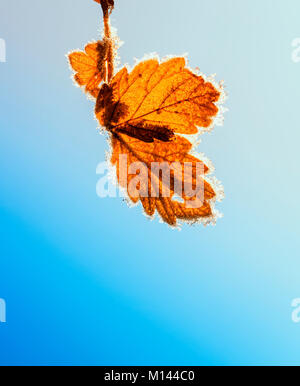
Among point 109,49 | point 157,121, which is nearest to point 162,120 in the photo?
point 157,121

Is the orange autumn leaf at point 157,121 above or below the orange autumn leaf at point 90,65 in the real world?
below

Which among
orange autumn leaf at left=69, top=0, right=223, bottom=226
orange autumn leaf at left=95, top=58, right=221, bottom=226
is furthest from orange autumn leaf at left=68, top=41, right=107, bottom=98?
orange autumn leaf at left=95, top=58, right=221, bottom=226

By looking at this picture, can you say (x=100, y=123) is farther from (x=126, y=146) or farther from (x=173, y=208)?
(x=173, y=208)

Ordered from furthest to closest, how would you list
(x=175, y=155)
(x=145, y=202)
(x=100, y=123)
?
1. (x=145, y=202)
2. (x=175, y=155)
3. (x=100, y=123)

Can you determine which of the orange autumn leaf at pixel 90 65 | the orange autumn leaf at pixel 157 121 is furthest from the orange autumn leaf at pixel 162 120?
the orange autumn leaf at pixel 90 65

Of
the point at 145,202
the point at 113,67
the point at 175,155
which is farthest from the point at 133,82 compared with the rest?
the point at 145,202

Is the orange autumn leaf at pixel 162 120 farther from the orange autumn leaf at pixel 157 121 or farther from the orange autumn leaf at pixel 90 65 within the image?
the orange autumn leaf at pixel 90 65

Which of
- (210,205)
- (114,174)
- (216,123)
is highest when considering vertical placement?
(216,123)
